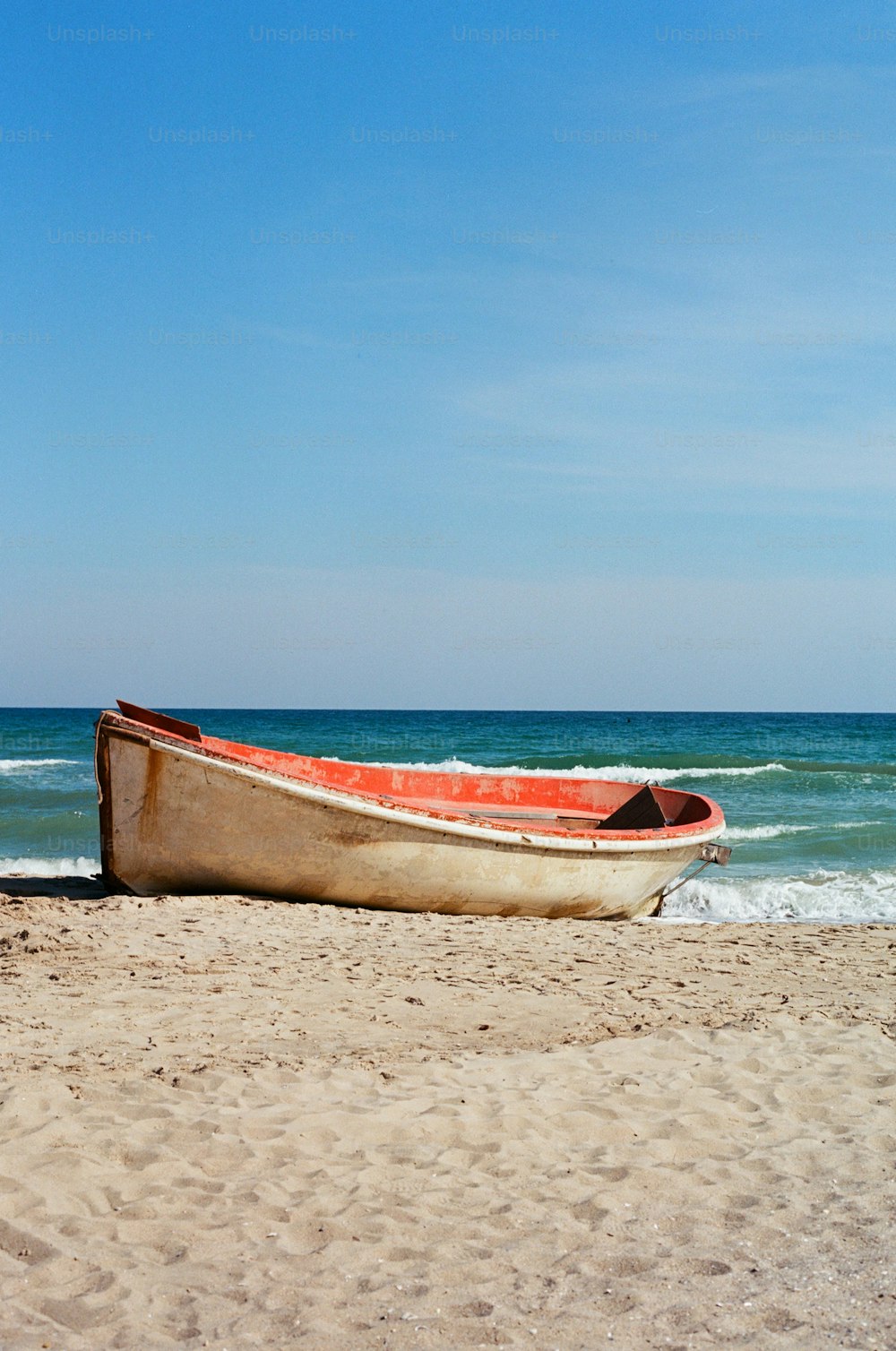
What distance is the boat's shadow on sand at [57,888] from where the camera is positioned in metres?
8.79

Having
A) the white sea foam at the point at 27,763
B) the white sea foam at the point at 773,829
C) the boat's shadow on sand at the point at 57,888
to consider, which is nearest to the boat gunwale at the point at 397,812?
the boat's shadow on sand at the point at 57,888

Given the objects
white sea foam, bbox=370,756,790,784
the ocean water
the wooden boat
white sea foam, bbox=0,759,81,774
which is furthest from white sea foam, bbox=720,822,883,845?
white sea foam, bbox=0,759,81,774

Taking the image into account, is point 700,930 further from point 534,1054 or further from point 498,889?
point 534,1054

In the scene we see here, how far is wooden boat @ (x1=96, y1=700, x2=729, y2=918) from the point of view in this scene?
7867 millimetres

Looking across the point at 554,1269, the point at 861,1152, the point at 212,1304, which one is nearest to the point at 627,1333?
the point at 554,1269

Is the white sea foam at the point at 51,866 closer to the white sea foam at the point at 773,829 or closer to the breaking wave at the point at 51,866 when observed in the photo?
the breaking wave at the point at 51,866

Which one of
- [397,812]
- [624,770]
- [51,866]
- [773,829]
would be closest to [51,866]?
[51,866]

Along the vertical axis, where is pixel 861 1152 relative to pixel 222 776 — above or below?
below

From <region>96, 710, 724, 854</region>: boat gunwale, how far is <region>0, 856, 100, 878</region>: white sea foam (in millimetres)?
4121

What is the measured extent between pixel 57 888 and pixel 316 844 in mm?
2716

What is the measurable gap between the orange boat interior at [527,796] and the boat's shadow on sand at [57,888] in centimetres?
178

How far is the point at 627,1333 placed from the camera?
2576 mm

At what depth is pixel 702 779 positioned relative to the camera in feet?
90.5

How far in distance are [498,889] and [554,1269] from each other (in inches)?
225
